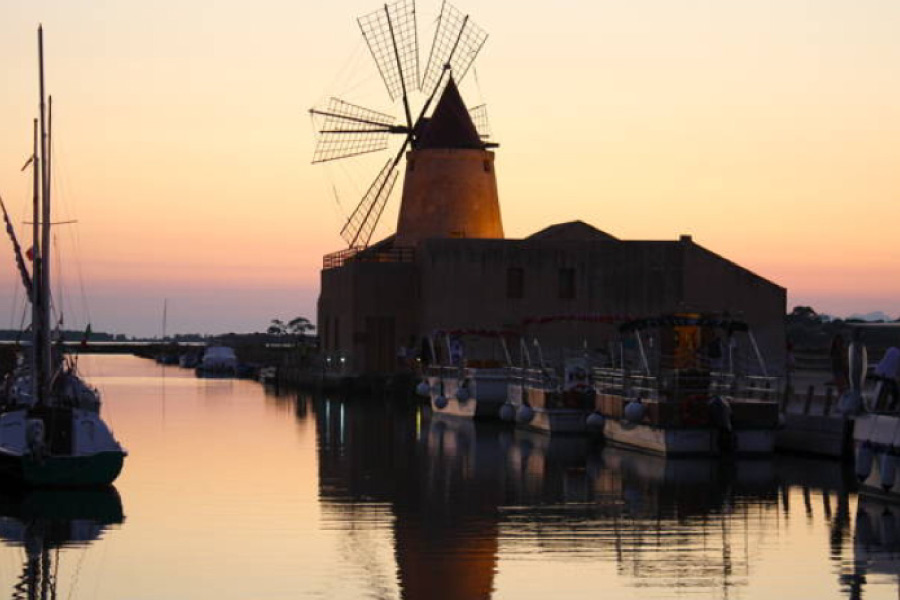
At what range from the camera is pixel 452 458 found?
3444 cm

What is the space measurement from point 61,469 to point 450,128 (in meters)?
42.1

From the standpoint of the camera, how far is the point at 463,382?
48.2 metres

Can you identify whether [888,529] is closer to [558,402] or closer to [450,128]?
[558,402]

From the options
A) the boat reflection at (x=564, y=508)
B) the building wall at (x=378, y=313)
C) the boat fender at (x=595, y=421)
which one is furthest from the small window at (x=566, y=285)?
the boat fender at (x=595, y=421)

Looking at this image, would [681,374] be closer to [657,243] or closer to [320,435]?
[320,435]

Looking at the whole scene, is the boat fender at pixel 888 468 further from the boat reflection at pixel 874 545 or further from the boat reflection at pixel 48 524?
the boat reflection at pixel 48 524

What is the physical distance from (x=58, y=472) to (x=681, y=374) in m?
12.3

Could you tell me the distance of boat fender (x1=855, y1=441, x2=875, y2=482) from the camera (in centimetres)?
2527

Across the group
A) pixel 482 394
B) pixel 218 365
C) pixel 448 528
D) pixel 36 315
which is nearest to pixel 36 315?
pixel 36 315

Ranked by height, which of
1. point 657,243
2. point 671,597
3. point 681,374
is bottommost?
point 671,597

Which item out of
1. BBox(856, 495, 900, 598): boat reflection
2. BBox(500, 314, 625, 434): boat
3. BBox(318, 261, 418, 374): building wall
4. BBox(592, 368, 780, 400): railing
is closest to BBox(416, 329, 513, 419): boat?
BBox(500, 314, 625, 434): boat

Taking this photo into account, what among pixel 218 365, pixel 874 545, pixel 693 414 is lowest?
pixel 874 545

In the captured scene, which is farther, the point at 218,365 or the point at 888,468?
the point at 218,365

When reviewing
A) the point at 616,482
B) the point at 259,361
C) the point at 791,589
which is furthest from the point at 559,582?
the point at 259,361
